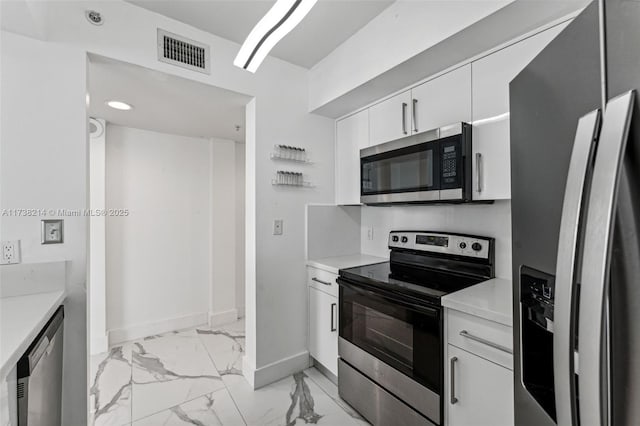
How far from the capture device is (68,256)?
1499 millimetres

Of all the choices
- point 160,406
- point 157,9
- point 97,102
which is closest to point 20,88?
point 157,9

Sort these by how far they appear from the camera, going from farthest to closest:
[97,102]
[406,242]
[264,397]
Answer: [97,102]
[406,242]
[264,397]

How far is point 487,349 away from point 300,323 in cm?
151

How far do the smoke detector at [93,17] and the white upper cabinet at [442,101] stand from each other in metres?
1.87

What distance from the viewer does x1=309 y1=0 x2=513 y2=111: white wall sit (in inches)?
52.5

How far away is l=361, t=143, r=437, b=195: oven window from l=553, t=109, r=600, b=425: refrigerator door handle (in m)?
1.20

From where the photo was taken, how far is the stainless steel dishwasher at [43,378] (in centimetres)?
95

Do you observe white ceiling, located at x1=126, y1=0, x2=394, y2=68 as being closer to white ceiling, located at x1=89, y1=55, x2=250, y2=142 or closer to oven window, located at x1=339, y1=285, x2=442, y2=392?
white ceiling, located at x1=89, y1=55, x2=250, y2=142

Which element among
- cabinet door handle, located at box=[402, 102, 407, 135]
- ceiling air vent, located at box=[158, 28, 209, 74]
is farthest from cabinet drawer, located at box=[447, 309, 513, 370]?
ceiling air vent, located at box=[158, 28, 209, 74]

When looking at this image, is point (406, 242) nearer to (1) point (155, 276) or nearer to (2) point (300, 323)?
(2) point (300, 323)

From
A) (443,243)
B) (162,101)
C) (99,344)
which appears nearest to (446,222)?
(443,243)

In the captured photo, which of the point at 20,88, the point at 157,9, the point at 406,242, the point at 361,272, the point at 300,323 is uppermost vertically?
the point at 157,9

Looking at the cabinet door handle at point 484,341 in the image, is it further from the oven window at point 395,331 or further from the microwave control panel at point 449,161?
the microwave control panel at point 449,161

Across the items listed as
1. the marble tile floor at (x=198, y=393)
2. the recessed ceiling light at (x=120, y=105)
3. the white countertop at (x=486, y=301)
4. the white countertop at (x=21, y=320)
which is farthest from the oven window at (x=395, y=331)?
the recessed ceiling light at (x=120, y=105)
